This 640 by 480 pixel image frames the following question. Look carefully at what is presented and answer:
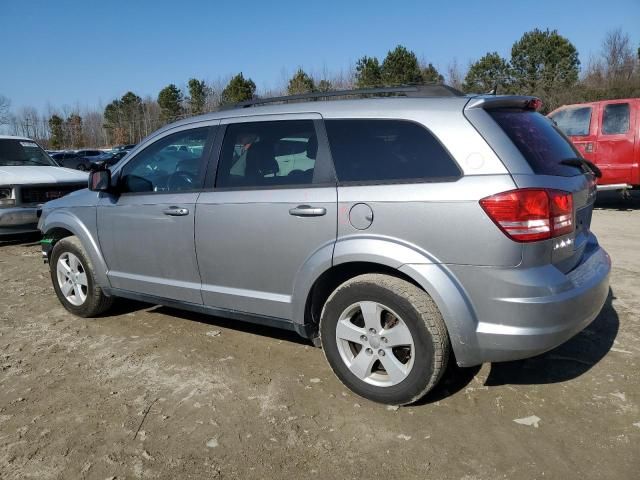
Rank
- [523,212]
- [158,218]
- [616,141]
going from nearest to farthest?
1. [523,212]
2. [158,218]
3. [616,141]

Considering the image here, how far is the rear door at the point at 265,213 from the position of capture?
329 centimetres

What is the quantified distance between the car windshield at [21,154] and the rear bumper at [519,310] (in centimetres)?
868

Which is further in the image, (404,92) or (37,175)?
(37,175)

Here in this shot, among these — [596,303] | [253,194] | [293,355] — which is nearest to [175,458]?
[293,355]

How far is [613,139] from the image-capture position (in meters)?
9.90

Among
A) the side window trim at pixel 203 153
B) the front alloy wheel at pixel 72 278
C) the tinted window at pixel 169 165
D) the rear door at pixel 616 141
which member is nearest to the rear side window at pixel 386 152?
the side window trim at pixel 203 153

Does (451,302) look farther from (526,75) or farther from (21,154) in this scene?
(526,75)

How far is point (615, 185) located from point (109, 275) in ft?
30.1

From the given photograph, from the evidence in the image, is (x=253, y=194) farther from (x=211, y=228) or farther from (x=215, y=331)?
(x=215, y=331)

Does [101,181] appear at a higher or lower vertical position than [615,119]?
lower

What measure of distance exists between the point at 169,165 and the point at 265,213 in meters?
1.22

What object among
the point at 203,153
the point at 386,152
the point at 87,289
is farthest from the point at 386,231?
the point at 87,289

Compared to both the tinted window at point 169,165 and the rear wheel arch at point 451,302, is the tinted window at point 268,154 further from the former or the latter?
the rear wheel arch at point 451,302

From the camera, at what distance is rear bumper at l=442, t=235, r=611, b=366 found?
2.70 metres
